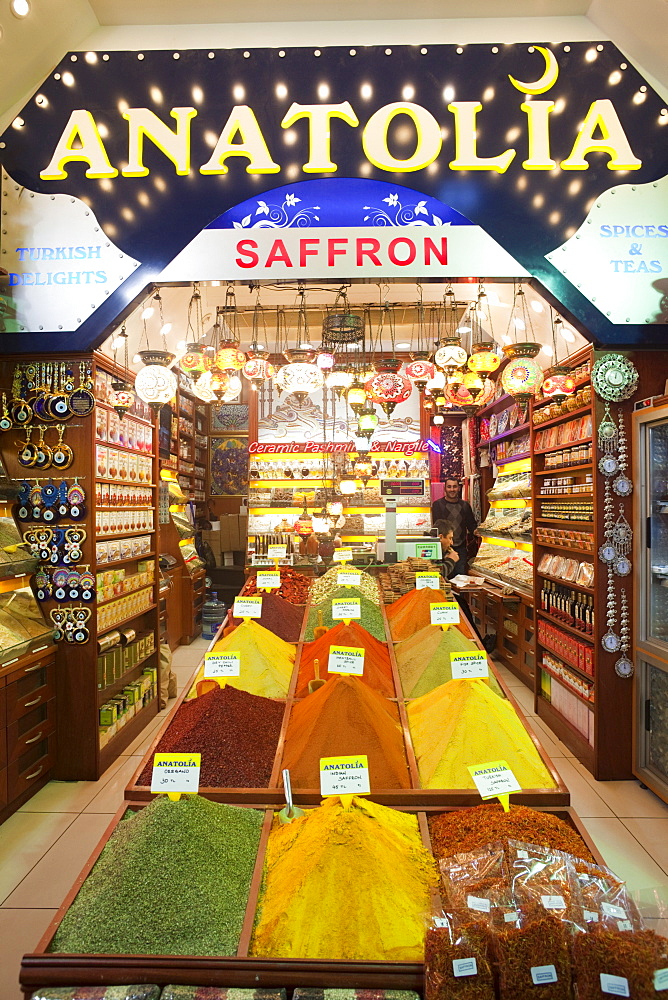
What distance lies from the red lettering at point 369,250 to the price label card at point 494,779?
9.33 ft

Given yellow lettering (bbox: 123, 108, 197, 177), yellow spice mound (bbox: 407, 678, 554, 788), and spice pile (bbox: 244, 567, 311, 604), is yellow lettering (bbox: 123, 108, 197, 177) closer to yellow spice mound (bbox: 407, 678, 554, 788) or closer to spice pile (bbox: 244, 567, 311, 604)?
spice pile (bbox: 244, 567, 311, 604)

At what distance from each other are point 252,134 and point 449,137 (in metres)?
1.23

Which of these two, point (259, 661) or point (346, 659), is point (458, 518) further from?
point (346, 659)

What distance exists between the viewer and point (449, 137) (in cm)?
374

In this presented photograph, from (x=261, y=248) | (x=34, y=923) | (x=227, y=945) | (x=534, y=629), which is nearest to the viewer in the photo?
(x=227, y=945)

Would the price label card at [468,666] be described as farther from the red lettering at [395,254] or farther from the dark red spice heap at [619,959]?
the red lettering at [395,254]

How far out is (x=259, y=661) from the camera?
10.8ft

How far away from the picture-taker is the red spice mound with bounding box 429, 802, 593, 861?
6.19 ft

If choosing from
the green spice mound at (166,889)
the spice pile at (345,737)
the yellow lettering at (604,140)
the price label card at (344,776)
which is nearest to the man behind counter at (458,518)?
the yellow lettering at (604,140)

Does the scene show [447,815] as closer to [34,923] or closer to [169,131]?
[34,923]

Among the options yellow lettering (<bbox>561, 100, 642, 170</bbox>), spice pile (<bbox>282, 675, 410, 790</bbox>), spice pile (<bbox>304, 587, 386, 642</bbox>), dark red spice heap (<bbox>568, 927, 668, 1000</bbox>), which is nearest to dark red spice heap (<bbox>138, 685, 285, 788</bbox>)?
spice pile (<bbox>282, 675, 410, 790</bbox>)

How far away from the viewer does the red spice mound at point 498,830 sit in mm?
1887

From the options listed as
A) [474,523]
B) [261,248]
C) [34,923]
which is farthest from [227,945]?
[474,523]

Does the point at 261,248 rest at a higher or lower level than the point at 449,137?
lower
